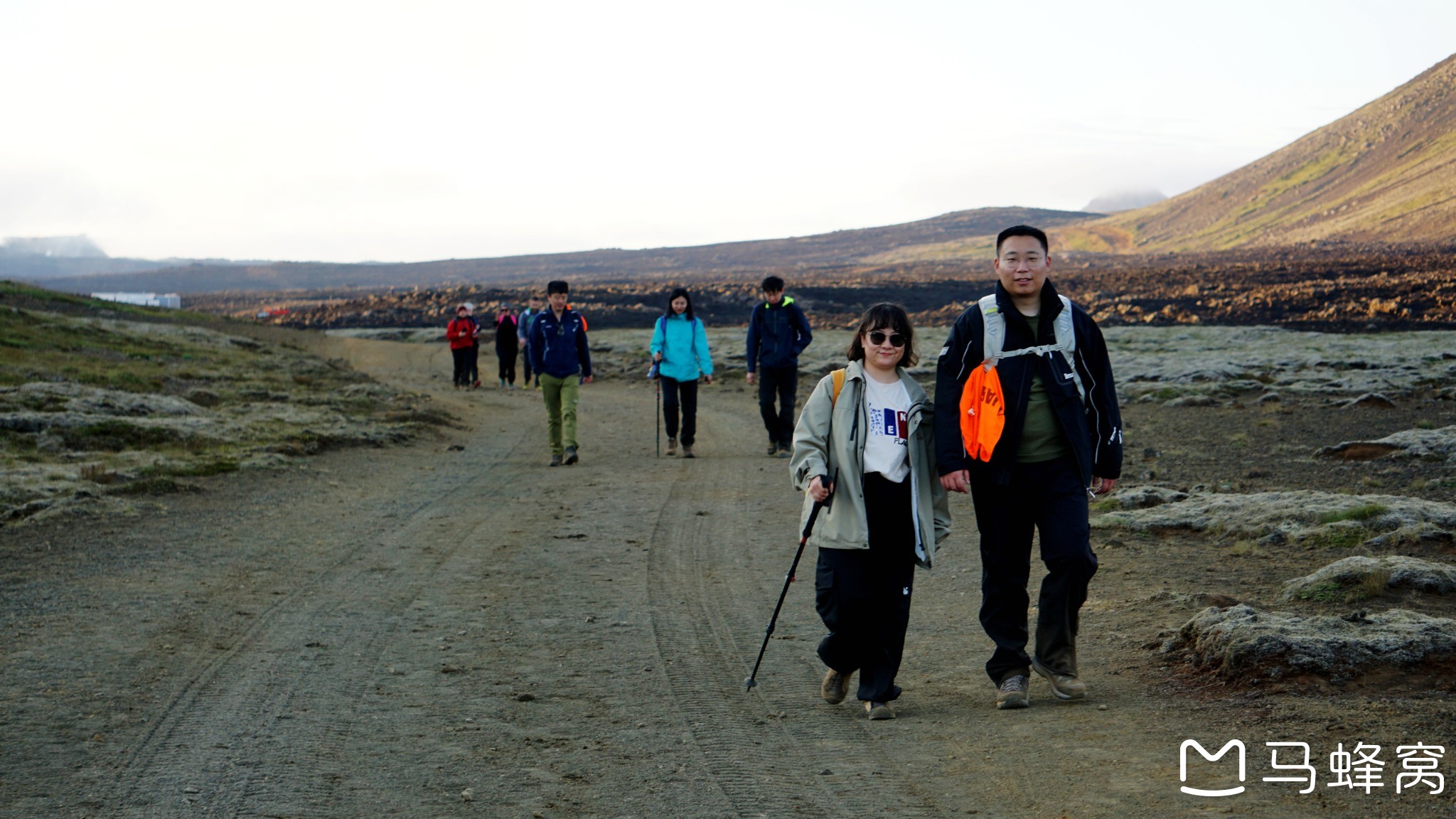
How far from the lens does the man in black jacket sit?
16.3 feet

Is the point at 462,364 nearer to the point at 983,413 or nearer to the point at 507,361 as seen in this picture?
the point at 507,361

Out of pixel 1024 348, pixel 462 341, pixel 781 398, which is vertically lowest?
pixel 781 398

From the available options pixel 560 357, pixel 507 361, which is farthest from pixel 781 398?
pixel 507 361

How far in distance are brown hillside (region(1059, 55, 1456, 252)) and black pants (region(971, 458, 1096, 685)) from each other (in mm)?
105946

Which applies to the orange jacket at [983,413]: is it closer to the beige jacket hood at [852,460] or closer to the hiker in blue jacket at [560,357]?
the beige jacket hood at [852,460]

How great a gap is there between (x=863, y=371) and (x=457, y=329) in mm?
20612

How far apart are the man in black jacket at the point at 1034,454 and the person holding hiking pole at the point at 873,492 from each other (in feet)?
0.53

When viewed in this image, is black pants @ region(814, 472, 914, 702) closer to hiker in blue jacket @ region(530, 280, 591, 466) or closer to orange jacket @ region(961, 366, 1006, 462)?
orange jacket @ region(961, 366, 1006, 462)

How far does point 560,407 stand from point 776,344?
269 centimetres

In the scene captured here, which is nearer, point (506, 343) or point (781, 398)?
point (781, 398)

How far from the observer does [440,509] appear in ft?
35.4

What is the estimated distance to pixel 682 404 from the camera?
14.1 meters

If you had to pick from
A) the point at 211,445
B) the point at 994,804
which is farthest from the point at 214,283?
the point at 994,804

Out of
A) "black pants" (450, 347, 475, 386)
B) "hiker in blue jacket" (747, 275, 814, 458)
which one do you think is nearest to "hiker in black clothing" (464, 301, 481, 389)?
"black pants" (450, 347, 475, 386)
